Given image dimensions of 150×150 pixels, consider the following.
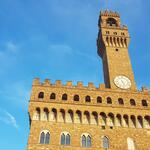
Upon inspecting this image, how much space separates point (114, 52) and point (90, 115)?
12.6 metres

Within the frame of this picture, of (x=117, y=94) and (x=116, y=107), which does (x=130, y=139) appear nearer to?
(x=116, y=107)

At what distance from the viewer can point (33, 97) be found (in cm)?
2975

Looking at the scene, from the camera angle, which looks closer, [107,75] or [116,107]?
[116,107]

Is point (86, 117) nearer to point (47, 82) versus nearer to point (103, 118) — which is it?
point (103, 118)

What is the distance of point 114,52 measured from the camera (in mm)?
37781

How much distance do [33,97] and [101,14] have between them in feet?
71.8

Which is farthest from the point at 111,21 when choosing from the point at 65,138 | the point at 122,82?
the point at 65,138

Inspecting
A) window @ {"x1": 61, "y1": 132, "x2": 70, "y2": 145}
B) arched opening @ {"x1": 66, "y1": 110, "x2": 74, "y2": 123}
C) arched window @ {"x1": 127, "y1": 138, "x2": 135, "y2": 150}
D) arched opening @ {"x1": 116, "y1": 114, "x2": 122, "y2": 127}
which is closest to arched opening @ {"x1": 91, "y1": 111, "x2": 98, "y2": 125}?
arched opening @ {"x1": 66, "y1": 110, "x2": 74, "y2": 123}

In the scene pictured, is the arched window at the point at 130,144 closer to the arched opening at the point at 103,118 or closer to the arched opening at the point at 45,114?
the arched opening at the point at 103,118

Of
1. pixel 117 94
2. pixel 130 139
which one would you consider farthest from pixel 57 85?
pixel 130 139

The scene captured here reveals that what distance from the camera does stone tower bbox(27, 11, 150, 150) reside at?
27.1m

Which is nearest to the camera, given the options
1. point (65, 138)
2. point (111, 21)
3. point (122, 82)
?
point (65, 138)

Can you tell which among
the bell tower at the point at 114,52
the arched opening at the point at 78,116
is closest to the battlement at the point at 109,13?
the bell tower at the point at 114,52

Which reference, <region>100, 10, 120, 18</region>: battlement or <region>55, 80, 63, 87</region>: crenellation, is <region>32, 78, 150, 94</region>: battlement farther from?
<region>100, 10, 120, 18</region>: battlement
